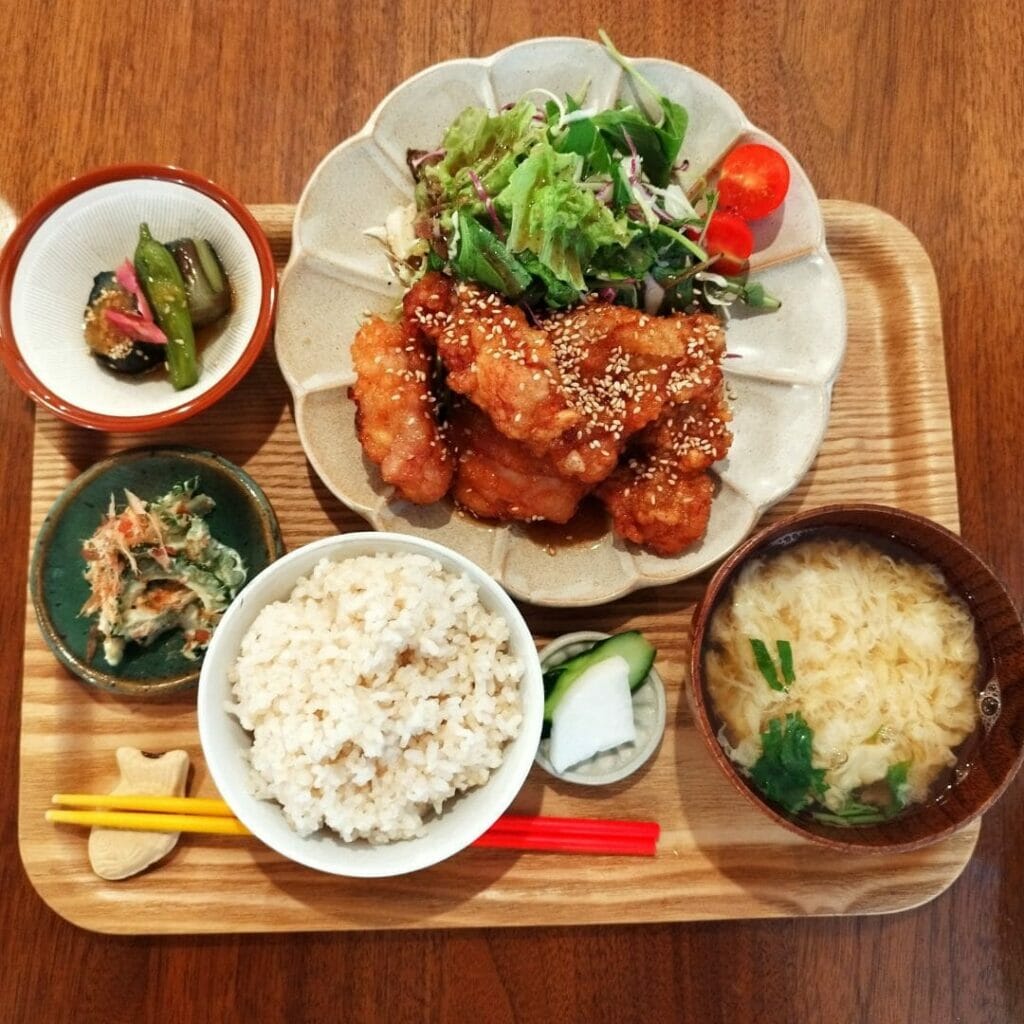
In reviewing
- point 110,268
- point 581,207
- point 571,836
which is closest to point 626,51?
point 581,207

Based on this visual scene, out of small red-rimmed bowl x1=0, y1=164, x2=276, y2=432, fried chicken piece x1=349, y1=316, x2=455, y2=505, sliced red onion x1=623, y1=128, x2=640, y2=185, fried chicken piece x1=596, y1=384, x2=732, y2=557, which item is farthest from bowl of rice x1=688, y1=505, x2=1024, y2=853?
small red-rimmed bowl x1=0, y1=164, x2=276, y2=432

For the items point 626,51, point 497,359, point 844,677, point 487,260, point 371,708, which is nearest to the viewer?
point 371,708

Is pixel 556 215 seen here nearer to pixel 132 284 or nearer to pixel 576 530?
pixel 576 530

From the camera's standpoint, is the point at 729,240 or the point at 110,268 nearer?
the point at 729,240

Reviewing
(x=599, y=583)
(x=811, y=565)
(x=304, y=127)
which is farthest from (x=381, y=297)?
(x=811, y=565)

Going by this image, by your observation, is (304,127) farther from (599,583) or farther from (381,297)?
(599,583)
